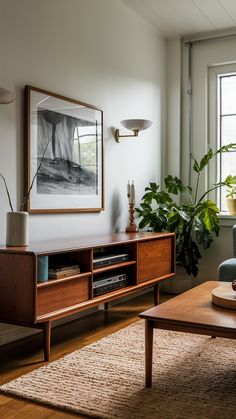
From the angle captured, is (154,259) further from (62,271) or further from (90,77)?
(90,77)

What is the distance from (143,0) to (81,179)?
66.8 inches

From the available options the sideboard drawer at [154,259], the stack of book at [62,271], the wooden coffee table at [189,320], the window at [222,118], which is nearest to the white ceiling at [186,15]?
the window at [222,118]

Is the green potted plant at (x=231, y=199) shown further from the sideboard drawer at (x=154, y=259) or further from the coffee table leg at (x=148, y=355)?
the coffee table leg at (x=148, y=355)

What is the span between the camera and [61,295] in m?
2.74

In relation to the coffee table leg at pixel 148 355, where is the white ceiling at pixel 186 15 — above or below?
above

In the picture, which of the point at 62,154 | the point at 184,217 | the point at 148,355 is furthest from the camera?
the point at 184,217

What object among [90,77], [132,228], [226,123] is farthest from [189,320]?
[226,123]

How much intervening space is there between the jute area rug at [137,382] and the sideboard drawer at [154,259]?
713 mm

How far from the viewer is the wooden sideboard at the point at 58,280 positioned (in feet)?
8.23

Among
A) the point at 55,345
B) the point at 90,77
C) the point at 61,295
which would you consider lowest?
the point at 55,345

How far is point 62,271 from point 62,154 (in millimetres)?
974

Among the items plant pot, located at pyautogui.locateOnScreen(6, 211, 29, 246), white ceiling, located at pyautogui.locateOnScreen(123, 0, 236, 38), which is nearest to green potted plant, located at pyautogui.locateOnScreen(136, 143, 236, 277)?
white ceiling, located at pyautogui.locateOnScreen(123, 0, 236, 38)

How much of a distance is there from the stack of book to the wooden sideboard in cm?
3

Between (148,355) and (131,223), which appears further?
(131,223)
